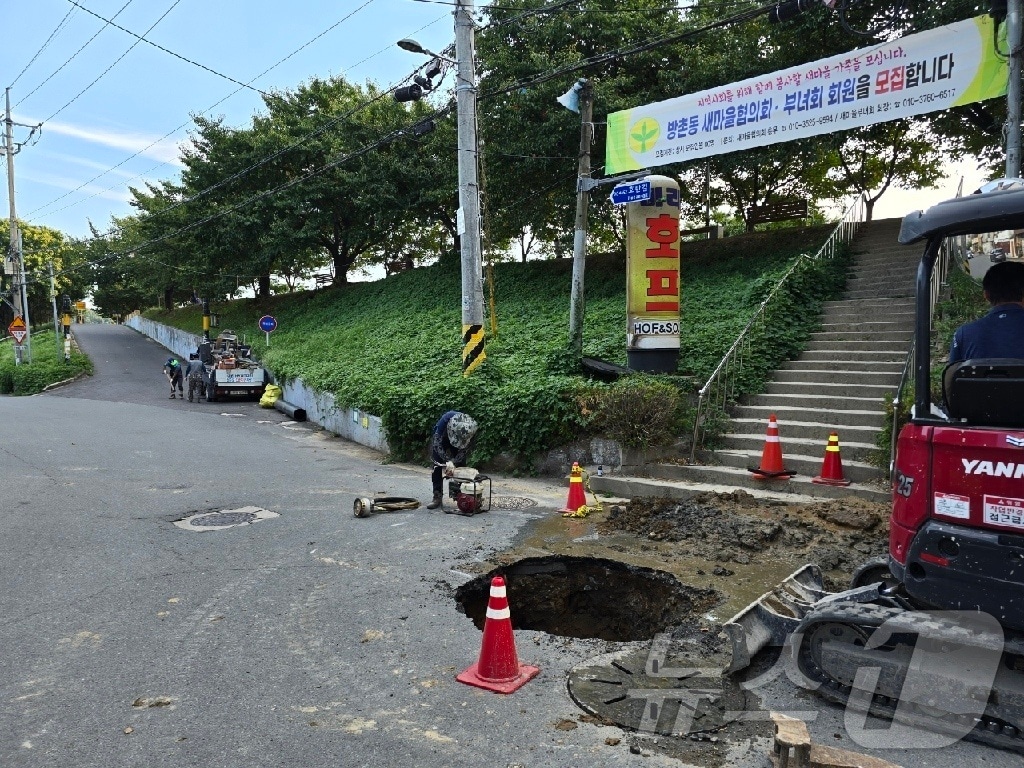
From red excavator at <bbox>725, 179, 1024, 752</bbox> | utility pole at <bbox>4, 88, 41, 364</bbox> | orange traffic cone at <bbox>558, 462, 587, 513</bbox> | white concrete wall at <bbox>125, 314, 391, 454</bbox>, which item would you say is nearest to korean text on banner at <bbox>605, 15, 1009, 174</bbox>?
orange traffic cone at <bbox>558, 462, 587, 513</bbox>

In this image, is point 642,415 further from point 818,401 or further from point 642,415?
point 818,401

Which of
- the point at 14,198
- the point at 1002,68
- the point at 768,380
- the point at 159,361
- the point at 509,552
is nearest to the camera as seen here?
the point at 509,552

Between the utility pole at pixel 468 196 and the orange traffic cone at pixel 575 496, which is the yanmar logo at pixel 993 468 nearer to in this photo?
the orange traffic cone at pixel 575 496

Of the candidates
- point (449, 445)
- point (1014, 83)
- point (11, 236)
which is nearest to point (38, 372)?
point (11, 236)

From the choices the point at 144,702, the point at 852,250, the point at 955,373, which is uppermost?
the point at 852,250

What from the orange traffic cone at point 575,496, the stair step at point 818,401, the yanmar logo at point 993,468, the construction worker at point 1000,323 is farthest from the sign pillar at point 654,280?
the yanmar logo at point 993,468

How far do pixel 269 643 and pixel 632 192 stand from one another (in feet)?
29.2

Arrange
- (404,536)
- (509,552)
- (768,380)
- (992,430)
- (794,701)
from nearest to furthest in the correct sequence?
1. (992,430)
2. (794,701)
3. (509,552)
4. (404,536)
5. (768,380)

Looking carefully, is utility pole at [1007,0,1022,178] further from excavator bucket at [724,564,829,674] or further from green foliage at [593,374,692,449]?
excavator bucket at [724,564,829,674]

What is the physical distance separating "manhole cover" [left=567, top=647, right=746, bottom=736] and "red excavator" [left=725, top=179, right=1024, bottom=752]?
54cm

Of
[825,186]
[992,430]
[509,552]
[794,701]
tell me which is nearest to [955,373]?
[992,430]

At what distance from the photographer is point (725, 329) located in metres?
12.3

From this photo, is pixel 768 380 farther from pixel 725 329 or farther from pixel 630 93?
pixel 630 93

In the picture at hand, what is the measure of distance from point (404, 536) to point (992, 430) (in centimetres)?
547
